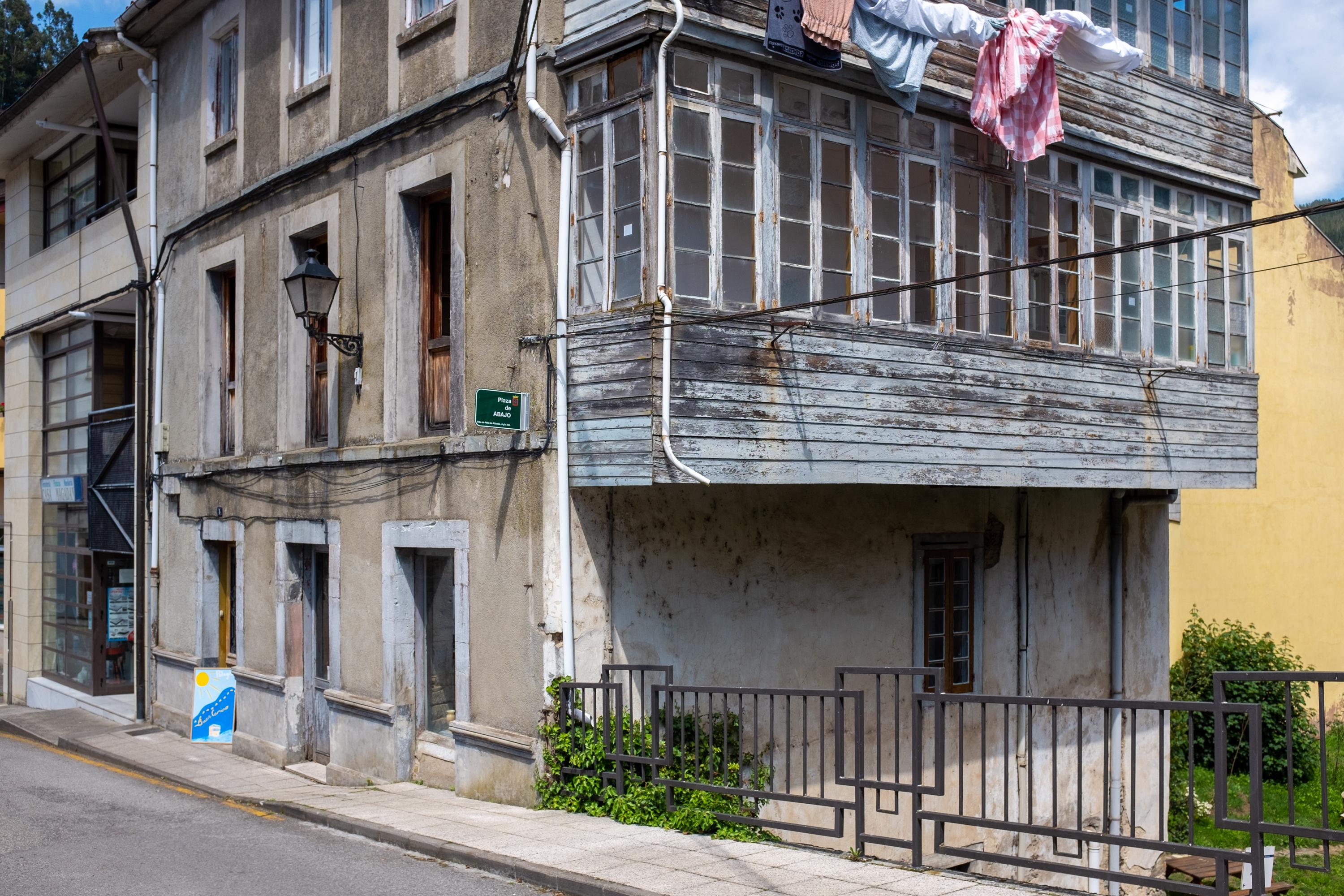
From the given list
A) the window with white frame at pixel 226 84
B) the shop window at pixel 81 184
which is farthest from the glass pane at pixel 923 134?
the shop window at pixel 81 184

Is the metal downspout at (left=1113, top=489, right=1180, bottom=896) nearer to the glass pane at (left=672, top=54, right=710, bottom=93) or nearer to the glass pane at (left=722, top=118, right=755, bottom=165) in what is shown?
the glass pane at (left=722, top=118, right=755, bottom=165)

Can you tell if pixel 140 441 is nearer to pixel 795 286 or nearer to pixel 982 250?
pixel 795 286

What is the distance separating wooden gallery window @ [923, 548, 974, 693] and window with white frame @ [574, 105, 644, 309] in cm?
458

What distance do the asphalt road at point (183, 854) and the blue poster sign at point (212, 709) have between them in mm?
1835

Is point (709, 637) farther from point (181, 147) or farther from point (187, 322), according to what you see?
point (181, 147)

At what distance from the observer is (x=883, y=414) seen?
1027 cm

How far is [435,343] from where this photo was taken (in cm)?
1195

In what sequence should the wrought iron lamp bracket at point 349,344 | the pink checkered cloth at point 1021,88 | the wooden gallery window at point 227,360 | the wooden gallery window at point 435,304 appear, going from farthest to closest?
the wooden gallery window at point 227,360, the wrought iron lamp bracket at point 349,344, the wooden gallery window at point 435,304, the pink checkered cloth at point 1021,88

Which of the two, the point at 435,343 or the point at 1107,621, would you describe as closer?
the point at 435,343

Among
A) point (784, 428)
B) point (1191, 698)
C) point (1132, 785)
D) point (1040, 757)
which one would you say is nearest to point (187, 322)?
point (784, 428)

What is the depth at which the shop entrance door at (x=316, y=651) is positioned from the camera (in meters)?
13.6

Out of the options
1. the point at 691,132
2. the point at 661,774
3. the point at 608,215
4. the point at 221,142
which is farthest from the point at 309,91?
the point at 661,774

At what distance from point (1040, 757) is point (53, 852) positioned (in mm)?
9539

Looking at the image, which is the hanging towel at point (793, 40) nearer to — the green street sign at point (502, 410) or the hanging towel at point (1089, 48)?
the hanging towel at point (1089, 48)
